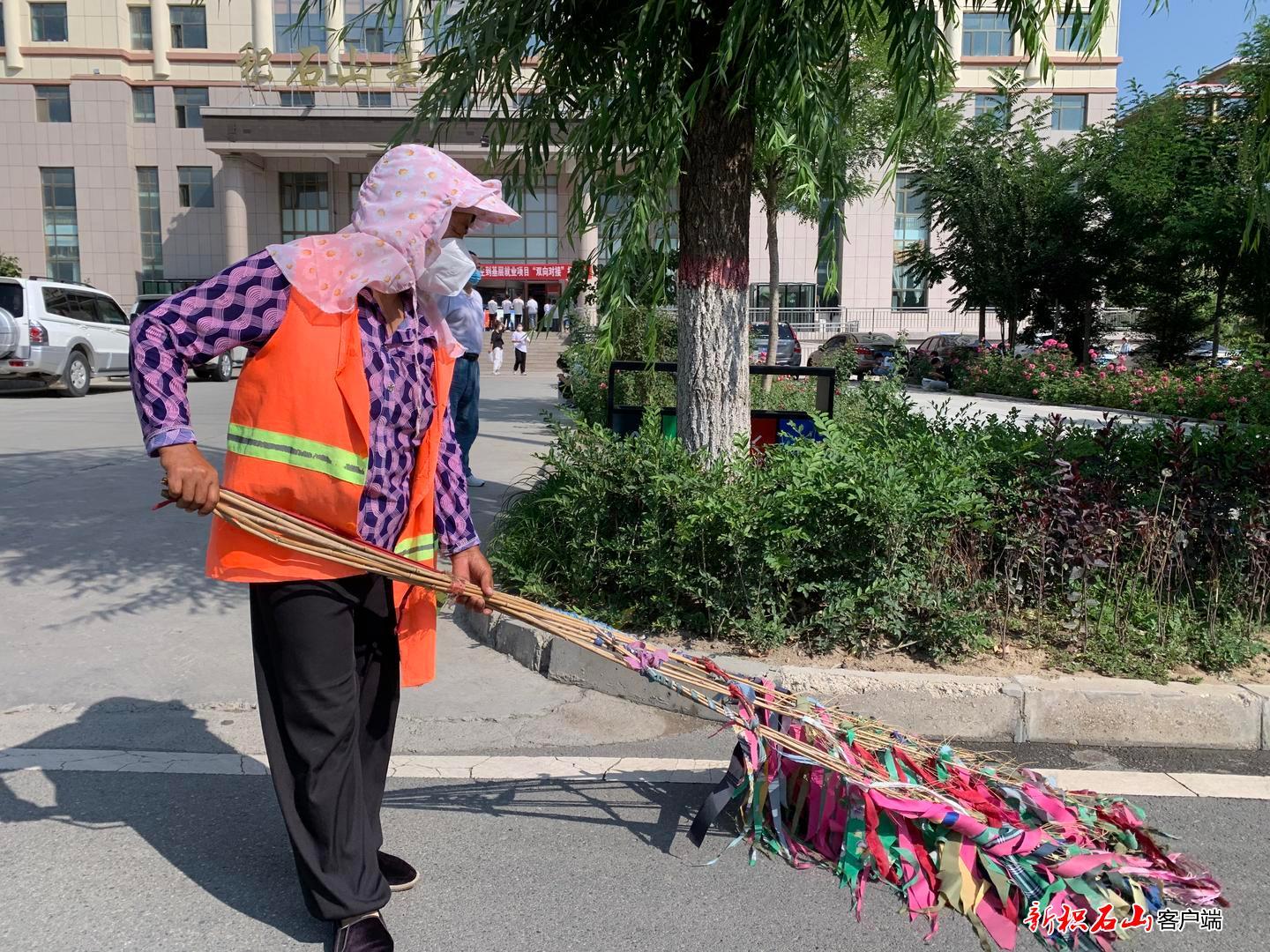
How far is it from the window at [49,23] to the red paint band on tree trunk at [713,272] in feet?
177

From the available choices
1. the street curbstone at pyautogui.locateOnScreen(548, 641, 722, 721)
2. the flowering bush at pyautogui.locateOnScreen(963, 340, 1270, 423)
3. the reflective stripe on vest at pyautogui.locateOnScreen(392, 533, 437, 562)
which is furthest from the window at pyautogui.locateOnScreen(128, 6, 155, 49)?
the reflective stripe on vest at pyautogui.locateOnScreen(392, 533, 437, 562)

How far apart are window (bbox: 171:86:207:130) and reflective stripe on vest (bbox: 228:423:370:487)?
5271cm

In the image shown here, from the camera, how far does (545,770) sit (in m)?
3.58

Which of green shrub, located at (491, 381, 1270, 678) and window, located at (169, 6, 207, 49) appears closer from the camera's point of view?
green shrub, located at (491, 381, 1270, 678)

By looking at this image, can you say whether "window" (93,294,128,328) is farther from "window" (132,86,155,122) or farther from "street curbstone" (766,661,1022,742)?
"window" (132,86,155,122)

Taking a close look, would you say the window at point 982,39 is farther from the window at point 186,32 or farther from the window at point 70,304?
the window at point 70,304

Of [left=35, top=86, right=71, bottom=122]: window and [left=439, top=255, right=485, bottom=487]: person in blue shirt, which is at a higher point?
[left=35, top=86, right=71, bottom=122]: window

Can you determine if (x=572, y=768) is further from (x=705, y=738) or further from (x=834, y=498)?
(x=834, y=498)

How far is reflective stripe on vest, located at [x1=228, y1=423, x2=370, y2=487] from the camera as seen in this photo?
7.59 feet

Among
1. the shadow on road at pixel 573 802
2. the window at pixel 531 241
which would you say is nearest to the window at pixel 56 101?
the window at pixel 531 241

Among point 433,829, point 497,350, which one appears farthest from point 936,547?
point 497,350

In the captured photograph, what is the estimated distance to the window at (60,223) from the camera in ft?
159

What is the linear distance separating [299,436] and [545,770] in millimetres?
1795

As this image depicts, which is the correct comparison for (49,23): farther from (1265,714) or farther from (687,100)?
(1265,714)
